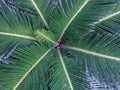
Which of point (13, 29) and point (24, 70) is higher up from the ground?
point (13, 29)

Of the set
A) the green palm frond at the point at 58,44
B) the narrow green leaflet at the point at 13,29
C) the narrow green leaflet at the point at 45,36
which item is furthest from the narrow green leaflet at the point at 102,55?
the narrow green leaflet at the point at 13,29

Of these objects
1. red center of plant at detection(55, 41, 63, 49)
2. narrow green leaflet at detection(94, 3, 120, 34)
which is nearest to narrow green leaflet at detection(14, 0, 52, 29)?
red center of plant at detection(55, 41, 63, 49)

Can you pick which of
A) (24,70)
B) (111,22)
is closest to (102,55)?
(111,22)

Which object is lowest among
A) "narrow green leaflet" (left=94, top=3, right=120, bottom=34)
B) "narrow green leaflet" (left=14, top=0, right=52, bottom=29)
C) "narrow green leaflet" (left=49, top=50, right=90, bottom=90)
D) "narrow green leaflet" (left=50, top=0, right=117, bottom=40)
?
"narrow green leaflet" (left=49, top=50, right=90, bottom=90)

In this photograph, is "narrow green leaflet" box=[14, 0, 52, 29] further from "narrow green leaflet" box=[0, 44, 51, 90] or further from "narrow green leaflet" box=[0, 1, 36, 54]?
"narrow green leaflet" box=[0, 44, 51, 90]

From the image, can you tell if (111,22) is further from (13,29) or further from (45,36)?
(13,29)

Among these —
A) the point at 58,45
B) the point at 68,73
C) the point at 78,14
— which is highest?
the point at 78,14
